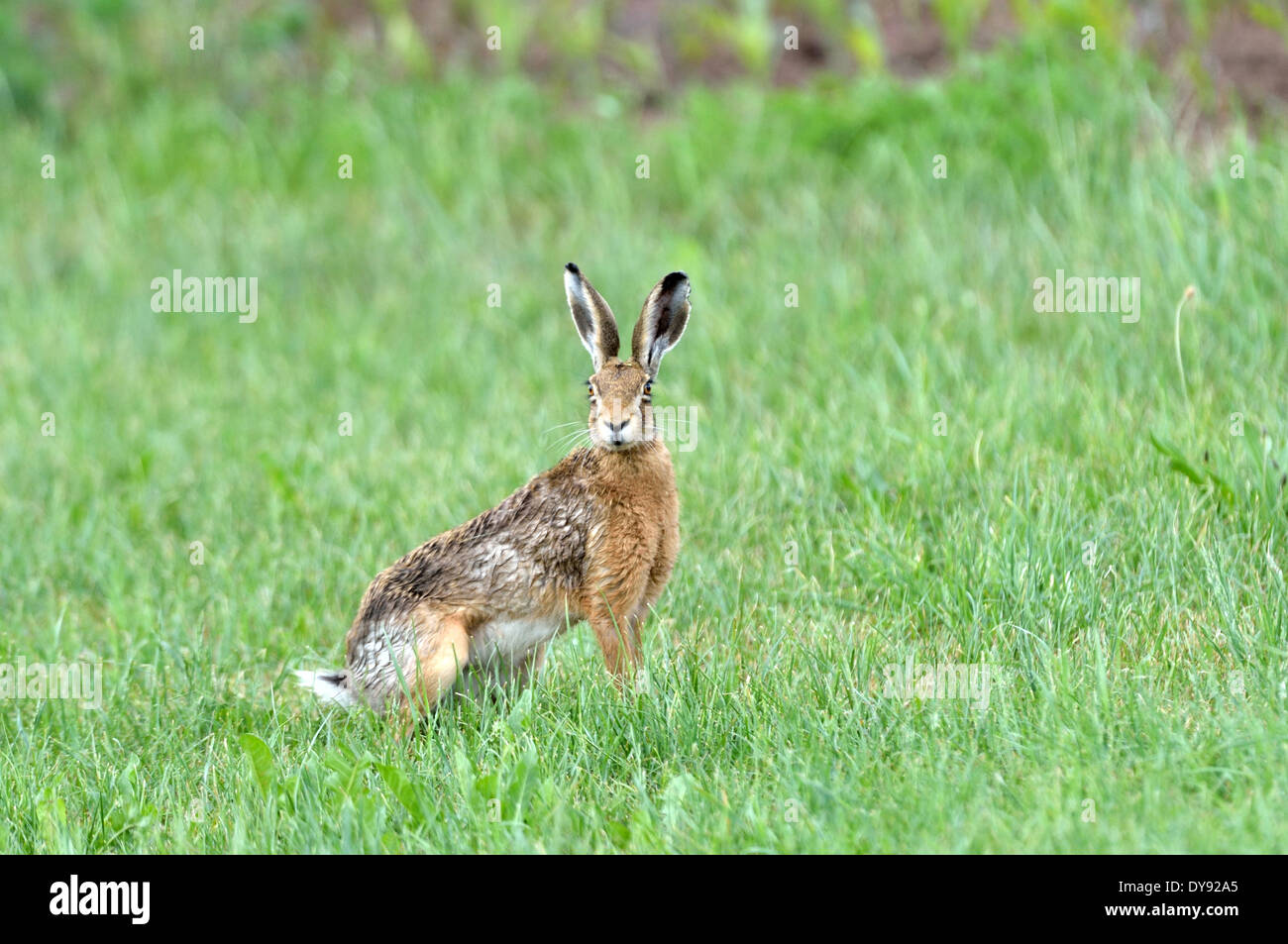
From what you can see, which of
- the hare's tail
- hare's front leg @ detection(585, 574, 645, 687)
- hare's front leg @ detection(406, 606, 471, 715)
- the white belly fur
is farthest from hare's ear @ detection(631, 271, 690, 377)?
the hare's tail

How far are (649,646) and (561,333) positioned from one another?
4.67 metres

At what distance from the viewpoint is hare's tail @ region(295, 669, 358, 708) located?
5633 millimetres

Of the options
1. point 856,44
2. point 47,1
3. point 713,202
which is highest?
point 47,1

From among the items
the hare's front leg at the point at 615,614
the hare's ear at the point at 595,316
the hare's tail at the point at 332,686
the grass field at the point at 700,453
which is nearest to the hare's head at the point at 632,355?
the hare's ear at the point at 595,316

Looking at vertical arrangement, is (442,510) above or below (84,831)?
above

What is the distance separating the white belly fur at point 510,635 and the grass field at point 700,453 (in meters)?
0.18

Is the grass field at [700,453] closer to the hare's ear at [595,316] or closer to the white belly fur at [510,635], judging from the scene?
the white belly fur at [510,635]

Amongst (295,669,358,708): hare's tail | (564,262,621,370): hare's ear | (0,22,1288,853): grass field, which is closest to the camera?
(0,22,1288,853): grass field

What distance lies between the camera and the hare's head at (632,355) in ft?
16.9

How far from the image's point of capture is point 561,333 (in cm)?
990

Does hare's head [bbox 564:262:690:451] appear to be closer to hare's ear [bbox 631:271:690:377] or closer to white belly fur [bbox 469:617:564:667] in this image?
hare's ear [bbox 631:271:690:377]

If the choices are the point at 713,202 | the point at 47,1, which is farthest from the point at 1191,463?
the point at 47,1
